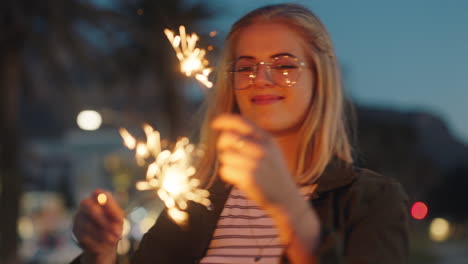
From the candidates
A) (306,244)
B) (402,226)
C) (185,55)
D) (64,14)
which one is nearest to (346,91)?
(185,55)

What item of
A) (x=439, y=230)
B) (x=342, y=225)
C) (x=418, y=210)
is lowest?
(x=439, y=230)

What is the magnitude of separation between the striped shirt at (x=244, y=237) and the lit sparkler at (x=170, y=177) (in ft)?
0.36

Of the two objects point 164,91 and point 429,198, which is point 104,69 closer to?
point 164,91

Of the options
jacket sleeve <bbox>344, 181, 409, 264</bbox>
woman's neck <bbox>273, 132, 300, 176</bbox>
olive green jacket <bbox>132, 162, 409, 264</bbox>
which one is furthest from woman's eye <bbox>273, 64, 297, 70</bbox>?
jacket sleeve <bbox>344, 181, 409, 264</bbox>

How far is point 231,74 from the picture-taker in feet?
7.50

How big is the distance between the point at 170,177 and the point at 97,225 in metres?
0.30

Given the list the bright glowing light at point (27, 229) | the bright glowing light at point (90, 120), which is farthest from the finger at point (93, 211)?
the bright glowing light at point (27, 229)

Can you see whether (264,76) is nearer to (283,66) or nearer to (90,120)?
(283,66)

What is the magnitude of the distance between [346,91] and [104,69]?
12.0 meters

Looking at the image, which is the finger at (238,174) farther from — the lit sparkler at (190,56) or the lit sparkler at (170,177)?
the lit sparkler at (190,56)

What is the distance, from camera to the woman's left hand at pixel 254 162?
58.7 inches

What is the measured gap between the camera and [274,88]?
6.84 feet

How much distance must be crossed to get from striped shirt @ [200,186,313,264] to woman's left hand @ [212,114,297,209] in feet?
1.60

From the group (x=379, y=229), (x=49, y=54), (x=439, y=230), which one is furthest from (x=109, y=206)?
(x=439, y=230)
